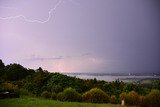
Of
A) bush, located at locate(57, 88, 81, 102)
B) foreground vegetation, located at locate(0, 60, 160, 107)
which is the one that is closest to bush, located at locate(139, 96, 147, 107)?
foreground vegetation, located at locate(0, 60, 160, 107)

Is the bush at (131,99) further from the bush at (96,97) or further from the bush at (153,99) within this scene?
the bush at (96,97)

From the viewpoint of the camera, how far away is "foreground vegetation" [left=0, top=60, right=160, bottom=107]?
1883 cm

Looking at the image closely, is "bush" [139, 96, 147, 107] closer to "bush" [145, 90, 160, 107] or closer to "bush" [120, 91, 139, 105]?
"bush" [145, 90, 160, 107]

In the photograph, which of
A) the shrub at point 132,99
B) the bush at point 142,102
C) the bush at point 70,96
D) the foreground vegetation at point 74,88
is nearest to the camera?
the bush at point 142,102

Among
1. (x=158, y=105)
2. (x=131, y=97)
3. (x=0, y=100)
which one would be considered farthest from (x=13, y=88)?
(x=158, y=105)

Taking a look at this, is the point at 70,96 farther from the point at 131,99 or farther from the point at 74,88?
the point at 74,88

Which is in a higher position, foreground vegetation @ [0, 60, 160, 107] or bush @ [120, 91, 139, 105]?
foreground vegetation @ [0, 60, 160, 107]

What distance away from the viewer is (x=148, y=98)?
59.1ft

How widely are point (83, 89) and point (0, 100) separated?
28.6 feet

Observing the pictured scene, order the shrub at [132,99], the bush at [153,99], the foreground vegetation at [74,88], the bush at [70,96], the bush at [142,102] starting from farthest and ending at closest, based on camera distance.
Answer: the bush at [70,96]
the foreground vegetation at [74,88]
the shrub at [132,99]
the bush at [142,102]
the bush at [153,99]

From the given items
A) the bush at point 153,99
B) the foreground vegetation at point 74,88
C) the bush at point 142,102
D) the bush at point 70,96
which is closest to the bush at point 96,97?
the foreground vegetation at point 74,88

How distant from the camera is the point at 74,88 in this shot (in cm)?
2445

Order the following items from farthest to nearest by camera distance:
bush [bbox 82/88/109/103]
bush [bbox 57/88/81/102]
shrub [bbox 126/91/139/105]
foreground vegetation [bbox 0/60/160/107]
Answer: bush [bbox 57/88/81/102]
bush [bbox 82/88/109/103]
foreground vegetation [bbox 0/60/160/107]
shrub [bbox 126/91/139/105]

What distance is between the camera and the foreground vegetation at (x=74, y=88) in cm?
1883
